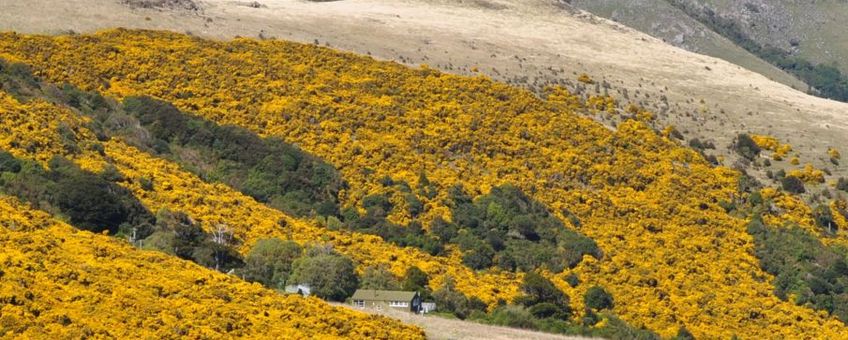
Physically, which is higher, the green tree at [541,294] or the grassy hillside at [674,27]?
the green tree at [541,294]

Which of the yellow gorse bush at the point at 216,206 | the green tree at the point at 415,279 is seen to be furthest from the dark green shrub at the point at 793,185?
Answer: the green tree at the point at 415,279

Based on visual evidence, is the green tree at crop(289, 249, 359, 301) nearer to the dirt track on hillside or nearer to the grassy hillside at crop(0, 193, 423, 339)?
the grassy hillside at crop(0, 193, 423, 339)

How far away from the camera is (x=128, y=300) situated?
39.0m

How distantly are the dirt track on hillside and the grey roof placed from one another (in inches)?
1303

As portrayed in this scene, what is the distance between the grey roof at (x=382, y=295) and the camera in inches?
2068

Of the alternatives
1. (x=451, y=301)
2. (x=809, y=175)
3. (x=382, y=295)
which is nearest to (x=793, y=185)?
(x=809, y=175)

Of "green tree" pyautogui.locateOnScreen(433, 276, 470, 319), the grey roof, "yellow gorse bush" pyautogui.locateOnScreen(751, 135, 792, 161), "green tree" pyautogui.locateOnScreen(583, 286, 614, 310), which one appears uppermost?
the grey roof

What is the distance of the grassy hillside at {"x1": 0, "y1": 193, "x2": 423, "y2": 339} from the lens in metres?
36.4

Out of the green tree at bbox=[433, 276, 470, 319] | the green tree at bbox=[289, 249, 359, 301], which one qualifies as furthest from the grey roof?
the green tree at bbox=[433, 276, 470, 319]

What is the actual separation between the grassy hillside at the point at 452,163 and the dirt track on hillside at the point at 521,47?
133 inches

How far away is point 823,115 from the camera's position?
92.5 metres

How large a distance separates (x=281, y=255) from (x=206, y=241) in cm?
299

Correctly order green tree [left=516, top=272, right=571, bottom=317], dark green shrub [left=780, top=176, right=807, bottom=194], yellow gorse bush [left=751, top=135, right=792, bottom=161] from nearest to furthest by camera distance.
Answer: green tree [left=516, top=272, right=571, bottom=317] → dark green shrub [left=780, top=176, right=807, bottom=194] → yellow gorse bush [left=751, top=135, right=792, bottom=161]

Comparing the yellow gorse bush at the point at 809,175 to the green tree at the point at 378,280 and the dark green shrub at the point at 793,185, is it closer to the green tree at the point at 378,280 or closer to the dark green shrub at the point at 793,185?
the dark green shrub at the point at 793,185
